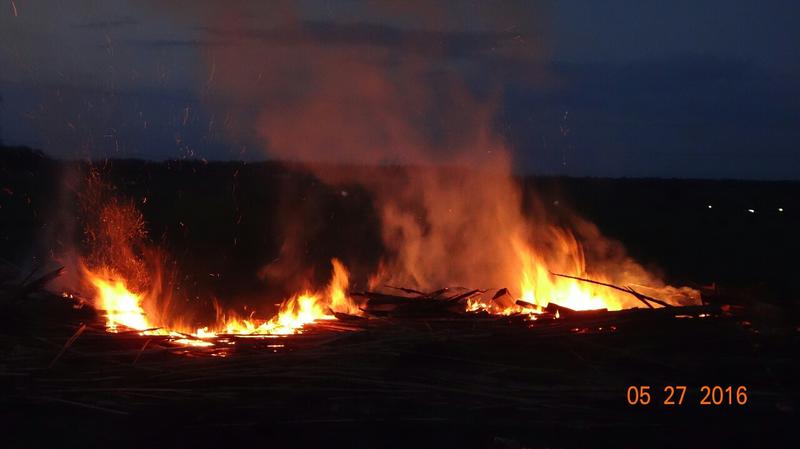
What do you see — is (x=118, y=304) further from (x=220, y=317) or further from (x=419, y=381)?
(x=419, y=381)

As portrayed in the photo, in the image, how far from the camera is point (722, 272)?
1911 cm

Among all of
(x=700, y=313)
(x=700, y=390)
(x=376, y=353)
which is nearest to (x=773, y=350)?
(x=700, y=313)

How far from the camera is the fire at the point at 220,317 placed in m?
6.91

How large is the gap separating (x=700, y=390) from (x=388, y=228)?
7.85 m

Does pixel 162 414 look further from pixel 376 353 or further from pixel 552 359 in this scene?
pixel 552 359

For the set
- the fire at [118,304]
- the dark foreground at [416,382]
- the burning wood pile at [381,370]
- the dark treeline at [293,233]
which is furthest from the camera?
the dark treeline at [293,233]

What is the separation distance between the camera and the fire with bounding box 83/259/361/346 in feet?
22.7

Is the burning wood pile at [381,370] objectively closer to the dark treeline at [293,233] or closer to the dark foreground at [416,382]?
the dark foreground at [416,382]
